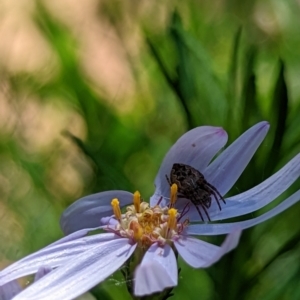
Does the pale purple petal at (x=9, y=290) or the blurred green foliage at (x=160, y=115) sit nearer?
the pale purple petal at (x=9, y=290)

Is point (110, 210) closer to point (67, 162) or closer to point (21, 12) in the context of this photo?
point (67, 162)

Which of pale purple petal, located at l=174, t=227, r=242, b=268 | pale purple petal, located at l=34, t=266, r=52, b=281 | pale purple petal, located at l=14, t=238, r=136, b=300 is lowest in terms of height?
pale purple petal, located at l=174, t=227, r=242, b=268

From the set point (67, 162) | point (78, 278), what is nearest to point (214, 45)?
point (67, 162)

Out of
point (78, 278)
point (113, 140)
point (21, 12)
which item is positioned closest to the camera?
point (78, 278)

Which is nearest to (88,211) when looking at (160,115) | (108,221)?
(108,221)

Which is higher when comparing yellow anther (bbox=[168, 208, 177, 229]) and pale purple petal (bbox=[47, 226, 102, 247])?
pale purple petal (bbox=[47, 226, 102, 247])

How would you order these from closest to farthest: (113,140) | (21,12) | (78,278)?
(78,278) < (113,140) < (21,12)

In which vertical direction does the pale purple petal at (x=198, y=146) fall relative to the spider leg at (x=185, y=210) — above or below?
above
